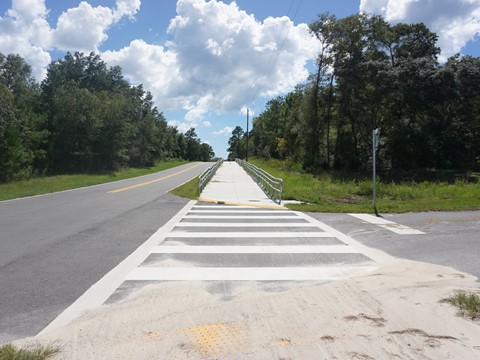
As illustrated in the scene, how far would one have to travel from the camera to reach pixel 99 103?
5434 centimetres

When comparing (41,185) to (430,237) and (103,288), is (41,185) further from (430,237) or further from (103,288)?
(430,237)

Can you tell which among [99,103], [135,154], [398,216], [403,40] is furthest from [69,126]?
[398,216]

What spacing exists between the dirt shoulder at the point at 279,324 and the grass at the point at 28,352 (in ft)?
0.45

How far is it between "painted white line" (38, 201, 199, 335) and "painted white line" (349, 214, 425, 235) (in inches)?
248

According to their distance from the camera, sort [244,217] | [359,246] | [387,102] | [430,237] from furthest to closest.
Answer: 1. [387,102]
2. [244,217]
3. [430,237]
4. [359,246]

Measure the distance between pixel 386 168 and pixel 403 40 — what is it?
15.8 metres

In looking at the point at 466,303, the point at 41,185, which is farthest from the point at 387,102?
the point at 466,303

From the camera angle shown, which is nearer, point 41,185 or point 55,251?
point 55,251

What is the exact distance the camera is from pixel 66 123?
52000mm

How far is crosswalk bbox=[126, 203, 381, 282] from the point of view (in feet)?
22.0

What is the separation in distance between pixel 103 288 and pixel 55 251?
3013mm

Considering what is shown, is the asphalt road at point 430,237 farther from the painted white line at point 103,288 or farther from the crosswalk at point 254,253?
the painted white line at point 103,288

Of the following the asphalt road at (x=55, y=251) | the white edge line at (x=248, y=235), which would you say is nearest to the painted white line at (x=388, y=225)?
the white edge line at (x=248, y=235)

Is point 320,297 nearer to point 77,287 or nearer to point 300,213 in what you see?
point 77,287
